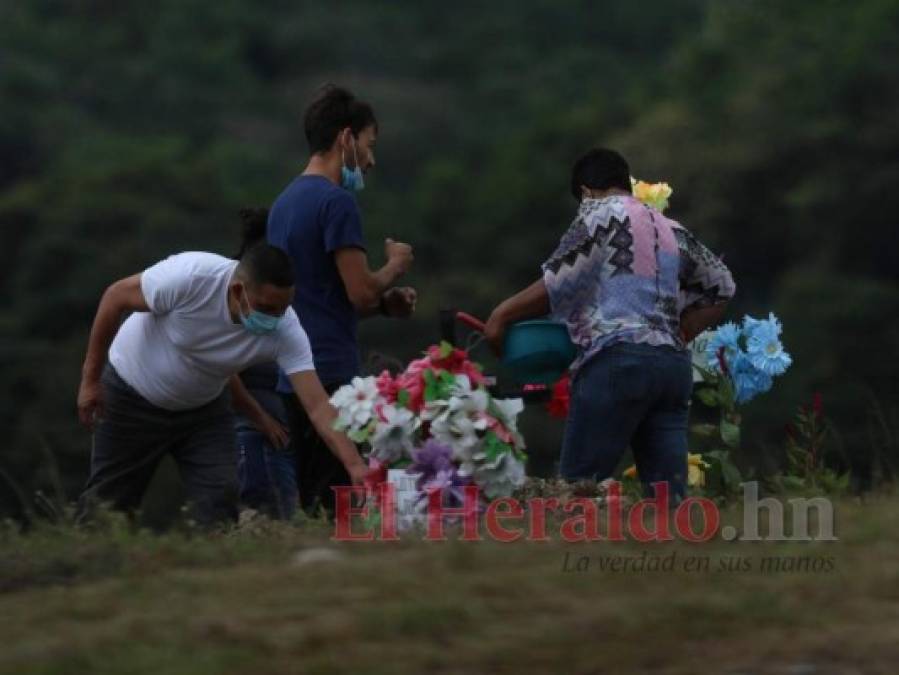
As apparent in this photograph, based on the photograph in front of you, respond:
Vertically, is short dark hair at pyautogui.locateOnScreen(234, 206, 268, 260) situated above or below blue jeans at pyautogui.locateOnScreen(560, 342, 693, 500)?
above

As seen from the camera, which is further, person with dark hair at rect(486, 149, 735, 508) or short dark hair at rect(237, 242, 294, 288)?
person with dark hair at rect(486, 149, 735, 508)

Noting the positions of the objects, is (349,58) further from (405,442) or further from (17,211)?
(405,442)

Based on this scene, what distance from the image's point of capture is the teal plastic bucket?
327 inches

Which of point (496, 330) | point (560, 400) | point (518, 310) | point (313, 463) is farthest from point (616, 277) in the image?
point (313, 463)

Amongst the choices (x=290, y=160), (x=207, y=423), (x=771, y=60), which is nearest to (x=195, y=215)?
(x=771, y=60)

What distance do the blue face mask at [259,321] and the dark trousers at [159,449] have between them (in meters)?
0.66

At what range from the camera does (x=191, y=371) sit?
334 inches

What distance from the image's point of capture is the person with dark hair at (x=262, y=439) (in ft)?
29.1

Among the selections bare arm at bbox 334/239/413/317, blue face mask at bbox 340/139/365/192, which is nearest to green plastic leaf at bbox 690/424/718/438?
bare arm at bbox 334/239/413/317

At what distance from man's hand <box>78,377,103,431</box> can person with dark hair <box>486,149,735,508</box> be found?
4.63 ft

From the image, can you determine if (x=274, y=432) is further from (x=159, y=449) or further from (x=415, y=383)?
(x=415, y=383)

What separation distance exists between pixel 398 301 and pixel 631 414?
1041 millimetres

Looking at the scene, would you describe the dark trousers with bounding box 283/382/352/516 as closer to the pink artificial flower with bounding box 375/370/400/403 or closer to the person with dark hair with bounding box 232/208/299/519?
the person with dark hair with bounding box 232/208/299/519

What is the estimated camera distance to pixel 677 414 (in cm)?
828
